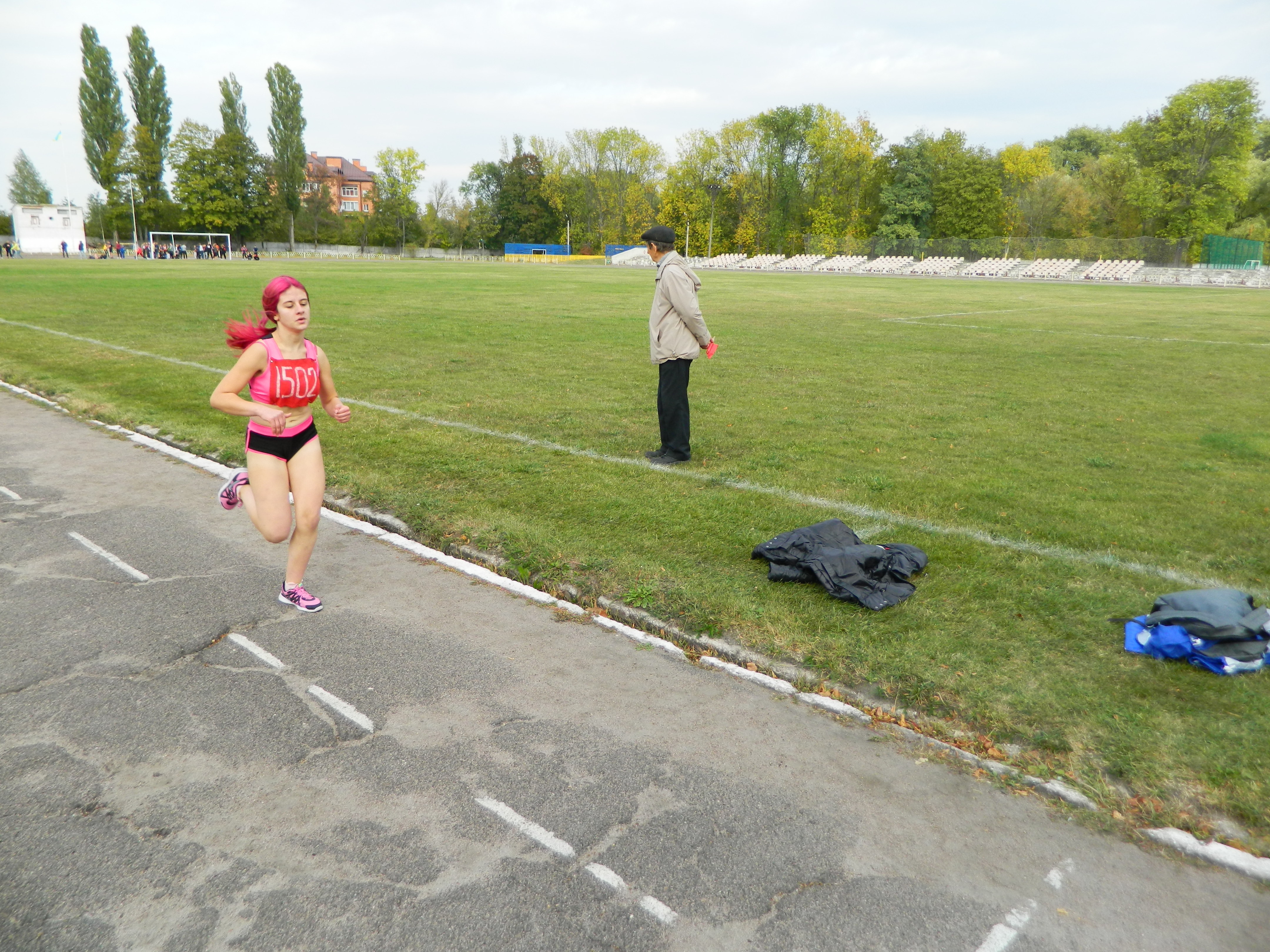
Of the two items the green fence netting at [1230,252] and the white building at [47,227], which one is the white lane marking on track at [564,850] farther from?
the white building at [47,227]

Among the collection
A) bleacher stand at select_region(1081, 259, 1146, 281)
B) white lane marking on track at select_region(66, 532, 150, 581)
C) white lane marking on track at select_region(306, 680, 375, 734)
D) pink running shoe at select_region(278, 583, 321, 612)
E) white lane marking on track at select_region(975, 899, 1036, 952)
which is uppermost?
bleacher stand at select_region(1081, 259, 1146, 281)

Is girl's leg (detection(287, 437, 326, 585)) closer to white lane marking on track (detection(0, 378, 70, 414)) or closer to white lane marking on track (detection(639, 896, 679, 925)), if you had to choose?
white lane marking on track (detection(639, 896, 679, 925))

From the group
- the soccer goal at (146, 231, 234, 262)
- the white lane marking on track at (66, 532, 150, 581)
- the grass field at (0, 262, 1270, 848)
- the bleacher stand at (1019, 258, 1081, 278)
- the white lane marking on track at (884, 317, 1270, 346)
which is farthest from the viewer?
the soccer goal at (146, 231, 234, 262)

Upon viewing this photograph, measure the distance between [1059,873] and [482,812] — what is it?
6.61 feet

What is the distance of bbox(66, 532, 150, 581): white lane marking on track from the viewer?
516 centimetres

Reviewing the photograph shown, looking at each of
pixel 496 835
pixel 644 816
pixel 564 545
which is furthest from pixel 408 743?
pixel 564 545

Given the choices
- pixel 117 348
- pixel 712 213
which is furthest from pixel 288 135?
pixel 117 348

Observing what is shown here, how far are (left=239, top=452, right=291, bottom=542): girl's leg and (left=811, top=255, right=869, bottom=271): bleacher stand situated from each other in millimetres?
73191

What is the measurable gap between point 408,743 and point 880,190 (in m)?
95.0

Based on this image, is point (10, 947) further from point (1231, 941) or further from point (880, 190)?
point (880, 190)

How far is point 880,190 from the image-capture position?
8881 centimetres

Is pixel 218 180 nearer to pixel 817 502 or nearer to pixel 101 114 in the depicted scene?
pixel 101 114

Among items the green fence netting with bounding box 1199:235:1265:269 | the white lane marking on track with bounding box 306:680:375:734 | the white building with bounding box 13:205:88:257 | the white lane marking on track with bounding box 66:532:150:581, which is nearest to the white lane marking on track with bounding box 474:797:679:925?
the white lane marking on track with bounding box 306:680:375:734

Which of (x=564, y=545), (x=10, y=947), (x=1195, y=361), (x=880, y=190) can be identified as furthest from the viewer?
(x=880, y=190)
